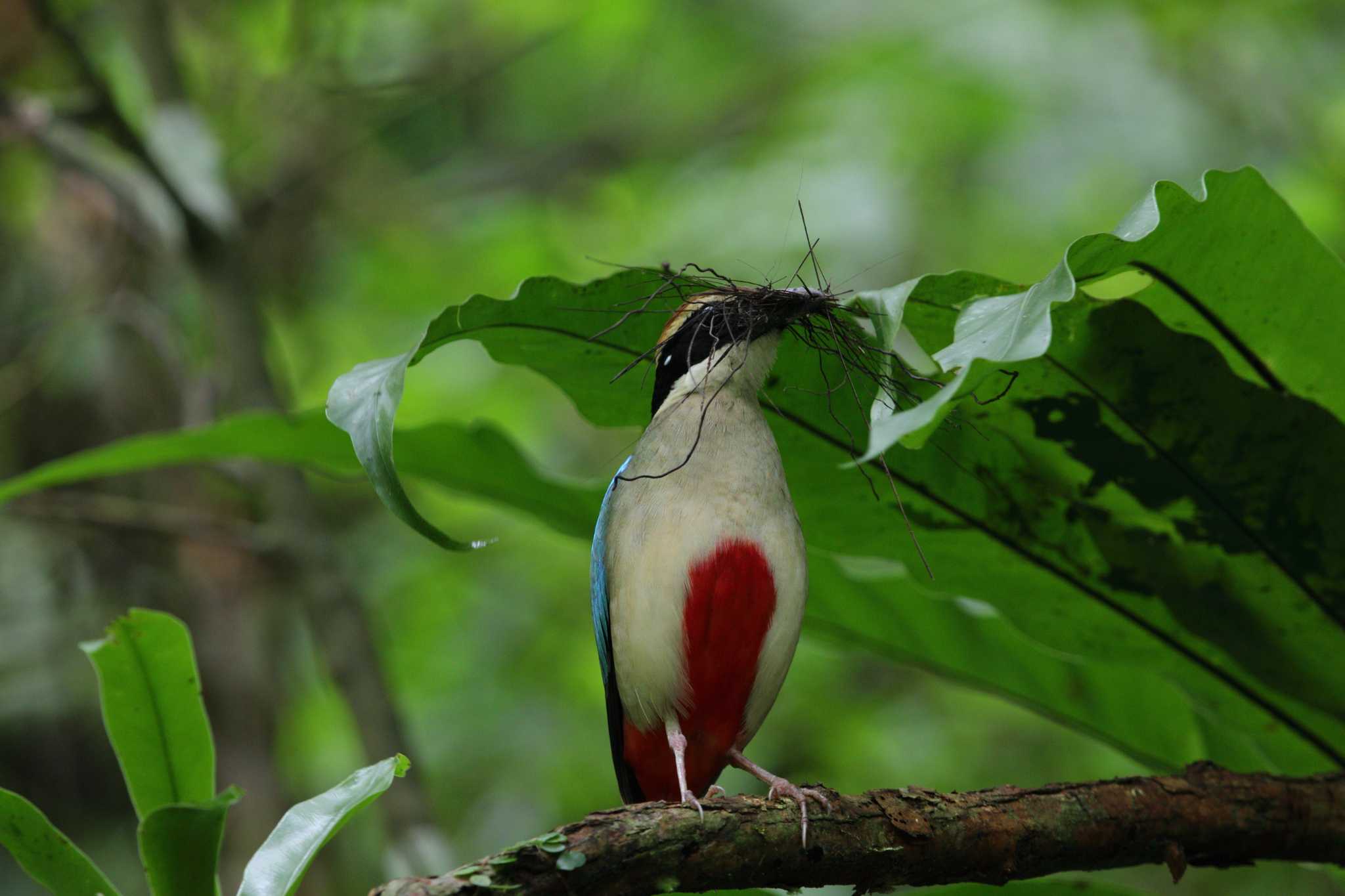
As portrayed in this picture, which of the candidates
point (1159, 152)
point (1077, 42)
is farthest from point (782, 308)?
point (1077, 42)

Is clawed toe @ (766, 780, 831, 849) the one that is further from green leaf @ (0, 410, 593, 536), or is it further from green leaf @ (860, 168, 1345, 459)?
green leaf @ (0, 410, 593, 536)

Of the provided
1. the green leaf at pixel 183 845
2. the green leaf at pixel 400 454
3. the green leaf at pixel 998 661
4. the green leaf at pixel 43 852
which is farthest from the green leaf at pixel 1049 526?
the green leaf at pixel 43 852

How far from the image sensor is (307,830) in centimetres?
155

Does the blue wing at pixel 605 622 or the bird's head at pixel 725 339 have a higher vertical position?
the bird's head at pixel 725 339

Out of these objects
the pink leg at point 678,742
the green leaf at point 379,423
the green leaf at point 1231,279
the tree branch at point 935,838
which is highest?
the green leaf at point 1231,279

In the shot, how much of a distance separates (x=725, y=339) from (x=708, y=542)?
0.36 metres

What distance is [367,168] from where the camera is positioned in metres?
5.89

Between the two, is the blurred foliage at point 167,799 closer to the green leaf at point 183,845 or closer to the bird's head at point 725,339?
the green leaf at point 183,845

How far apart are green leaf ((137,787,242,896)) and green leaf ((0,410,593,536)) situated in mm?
949

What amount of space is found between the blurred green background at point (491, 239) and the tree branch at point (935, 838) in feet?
7.81

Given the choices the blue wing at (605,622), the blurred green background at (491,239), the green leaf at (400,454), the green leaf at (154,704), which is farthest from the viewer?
the blurred green background at (491,239)

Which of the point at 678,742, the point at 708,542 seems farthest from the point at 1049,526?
the point at 678,742

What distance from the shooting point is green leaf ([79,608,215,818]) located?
5.47ft

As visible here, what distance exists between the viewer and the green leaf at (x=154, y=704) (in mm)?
1666
